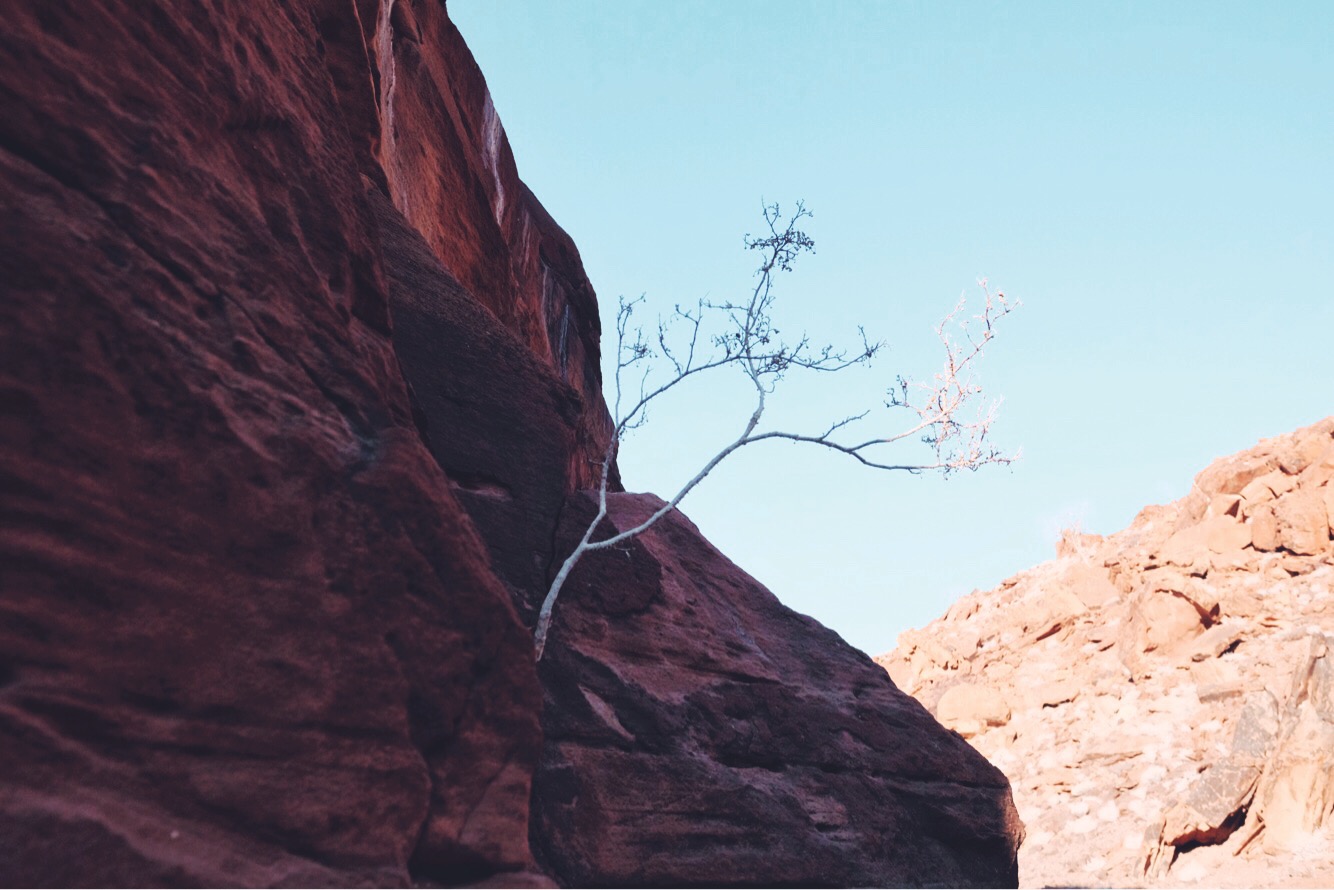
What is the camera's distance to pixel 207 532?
3.95 meters

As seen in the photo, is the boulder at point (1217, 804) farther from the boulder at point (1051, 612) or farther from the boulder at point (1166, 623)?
the boulder at point (1051, 612)

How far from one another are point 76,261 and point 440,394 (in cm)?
406

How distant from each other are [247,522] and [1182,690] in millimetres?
33756

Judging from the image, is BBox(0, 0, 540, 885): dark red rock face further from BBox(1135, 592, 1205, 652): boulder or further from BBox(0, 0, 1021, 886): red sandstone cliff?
BBox(1135, 592, 1205, 652): boulder

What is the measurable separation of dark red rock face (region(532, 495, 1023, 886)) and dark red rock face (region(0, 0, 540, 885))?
2.56 meters

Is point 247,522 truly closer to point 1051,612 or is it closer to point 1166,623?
point 1166,623

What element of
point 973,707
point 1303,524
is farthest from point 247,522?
point 1303,524

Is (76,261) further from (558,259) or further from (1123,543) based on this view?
(1123,543)

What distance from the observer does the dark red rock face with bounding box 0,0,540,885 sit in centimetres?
345

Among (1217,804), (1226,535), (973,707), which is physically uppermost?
(1226,535)

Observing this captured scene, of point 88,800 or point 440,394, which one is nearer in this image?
point 88,800

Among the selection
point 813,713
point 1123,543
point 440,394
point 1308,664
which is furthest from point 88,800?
point 1123,543

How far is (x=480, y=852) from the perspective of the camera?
4.81 metres

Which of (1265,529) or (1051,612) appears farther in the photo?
(1051,612)
